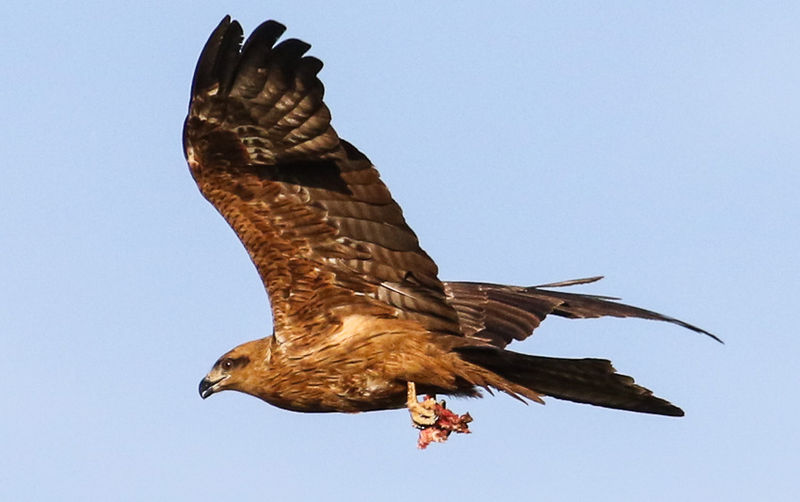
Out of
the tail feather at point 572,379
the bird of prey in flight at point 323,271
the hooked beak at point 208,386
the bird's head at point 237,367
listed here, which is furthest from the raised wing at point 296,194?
the hooked beak at point 208,386

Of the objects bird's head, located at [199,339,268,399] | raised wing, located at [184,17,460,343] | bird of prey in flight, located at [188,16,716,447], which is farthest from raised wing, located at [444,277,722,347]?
bird's head, located at [199,339,268,399]

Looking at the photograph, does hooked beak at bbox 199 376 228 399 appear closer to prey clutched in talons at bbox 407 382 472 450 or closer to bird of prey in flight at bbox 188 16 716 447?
bird of prey in flight at bbox 188 16 716 447

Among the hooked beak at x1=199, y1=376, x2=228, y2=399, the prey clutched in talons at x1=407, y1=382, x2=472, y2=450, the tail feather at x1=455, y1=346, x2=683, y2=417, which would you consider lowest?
the prey clutched in talons at x1=407, y1=382, x2=472, y2=450

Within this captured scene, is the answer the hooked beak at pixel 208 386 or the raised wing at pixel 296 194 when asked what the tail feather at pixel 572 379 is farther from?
the hooked beak at pixel 208 386

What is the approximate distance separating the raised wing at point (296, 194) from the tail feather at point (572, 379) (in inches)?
19.8

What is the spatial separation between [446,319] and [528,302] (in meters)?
1.45

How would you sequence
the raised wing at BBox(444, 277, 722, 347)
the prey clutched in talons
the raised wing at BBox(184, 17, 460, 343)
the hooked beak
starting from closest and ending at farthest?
the raised wing at BBox(184, 17, 460, 343) → the prey clutched in talons → the hooked beak → the raised wing at BBox(444, 277, 722, 347)

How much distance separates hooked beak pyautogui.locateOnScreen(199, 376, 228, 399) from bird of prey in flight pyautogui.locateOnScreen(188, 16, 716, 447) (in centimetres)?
15

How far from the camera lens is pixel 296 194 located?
1087cm

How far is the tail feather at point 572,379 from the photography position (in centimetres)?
1090

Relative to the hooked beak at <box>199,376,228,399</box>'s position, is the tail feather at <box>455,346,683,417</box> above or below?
below

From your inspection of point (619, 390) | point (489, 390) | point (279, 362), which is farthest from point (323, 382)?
point (619, 390)

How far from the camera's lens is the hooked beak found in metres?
11.9

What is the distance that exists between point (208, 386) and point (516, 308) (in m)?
2.29
